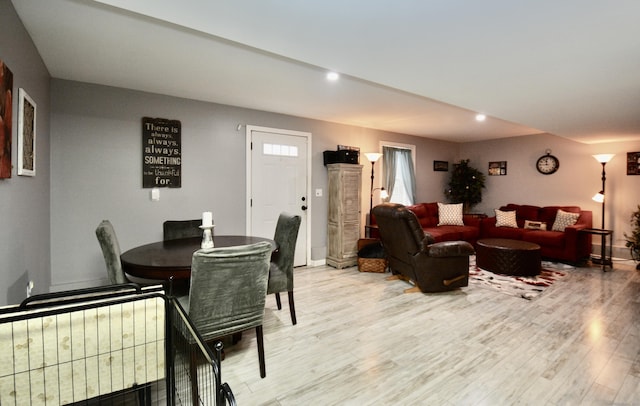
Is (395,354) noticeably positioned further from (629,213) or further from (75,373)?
(629,213)

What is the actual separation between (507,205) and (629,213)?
1.81m

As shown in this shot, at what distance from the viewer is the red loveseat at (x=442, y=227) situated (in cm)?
535

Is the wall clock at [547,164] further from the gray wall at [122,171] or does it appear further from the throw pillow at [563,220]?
the gray wall at [122,171]

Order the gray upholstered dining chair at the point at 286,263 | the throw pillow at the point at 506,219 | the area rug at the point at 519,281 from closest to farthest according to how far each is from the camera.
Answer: the gray upholstered dining chair at the point at 286,263 → the area rug at the point at 519,281 → the throw pillow at the point at 506,219

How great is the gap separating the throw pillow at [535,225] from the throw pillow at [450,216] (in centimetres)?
112

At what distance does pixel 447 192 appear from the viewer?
7086 millimetres

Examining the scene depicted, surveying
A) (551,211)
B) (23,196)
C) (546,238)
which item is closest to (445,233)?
(546,238)

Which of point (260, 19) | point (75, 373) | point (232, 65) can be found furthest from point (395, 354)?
point (232, 65)

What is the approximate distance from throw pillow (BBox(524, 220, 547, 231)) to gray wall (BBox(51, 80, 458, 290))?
5.07 meters

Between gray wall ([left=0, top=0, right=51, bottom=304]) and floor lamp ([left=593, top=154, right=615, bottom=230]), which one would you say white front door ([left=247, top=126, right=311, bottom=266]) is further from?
floor lamp ([left=593, top=154, right=615, bottom=230])

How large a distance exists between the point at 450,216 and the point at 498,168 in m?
1.82

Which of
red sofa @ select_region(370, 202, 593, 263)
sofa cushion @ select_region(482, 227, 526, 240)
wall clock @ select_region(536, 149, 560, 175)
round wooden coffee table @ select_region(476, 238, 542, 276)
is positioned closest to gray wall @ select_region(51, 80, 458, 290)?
red sofa @ select_region(370, 202, 593, 263)

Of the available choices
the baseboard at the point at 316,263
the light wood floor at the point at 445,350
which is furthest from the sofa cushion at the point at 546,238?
the baseboard at the point at 316,263

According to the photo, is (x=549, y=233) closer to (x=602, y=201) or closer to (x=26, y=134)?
(x=602, y=201)
